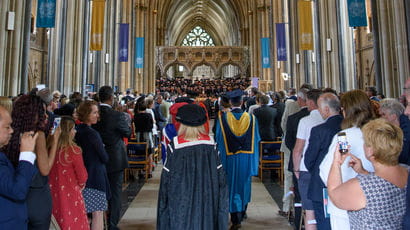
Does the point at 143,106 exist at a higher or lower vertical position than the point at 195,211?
higher

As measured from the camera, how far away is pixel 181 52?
114 feet

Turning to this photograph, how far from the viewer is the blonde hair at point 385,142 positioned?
183cm

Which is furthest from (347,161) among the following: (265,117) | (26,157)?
(265,117)

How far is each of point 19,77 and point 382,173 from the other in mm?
9469

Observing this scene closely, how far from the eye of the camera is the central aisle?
171 inches

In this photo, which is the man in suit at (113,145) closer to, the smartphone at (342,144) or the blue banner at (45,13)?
the smartphone at (342,144)

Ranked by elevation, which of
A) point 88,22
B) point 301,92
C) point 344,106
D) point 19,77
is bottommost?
point 344,106

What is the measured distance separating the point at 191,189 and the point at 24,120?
124 cm

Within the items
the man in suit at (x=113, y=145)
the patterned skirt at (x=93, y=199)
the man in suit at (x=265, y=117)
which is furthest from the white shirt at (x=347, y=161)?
the man in suit at (x=265, y=117)

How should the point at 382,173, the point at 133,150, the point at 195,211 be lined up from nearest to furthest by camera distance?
the point at 382,173 < the point at 195,211 < the point at 133,150

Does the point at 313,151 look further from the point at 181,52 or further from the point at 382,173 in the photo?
the point at 181,52

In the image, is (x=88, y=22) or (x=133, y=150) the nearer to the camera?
(x=133, y=150)

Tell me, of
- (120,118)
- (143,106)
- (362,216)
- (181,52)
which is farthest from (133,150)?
(181,52)

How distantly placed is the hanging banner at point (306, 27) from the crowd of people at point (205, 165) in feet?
30.4
